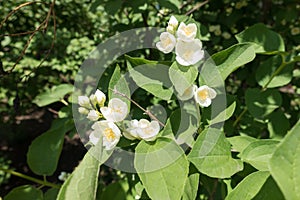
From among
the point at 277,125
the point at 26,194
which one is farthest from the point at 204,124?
the point at 26,194

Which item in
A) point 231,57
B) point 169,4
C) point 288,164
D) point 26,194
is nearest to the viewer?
point 288,164

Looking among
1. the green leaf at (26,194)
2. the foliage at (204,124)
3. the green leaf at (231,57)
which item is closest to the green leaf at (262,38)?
the foliage at (204,124)

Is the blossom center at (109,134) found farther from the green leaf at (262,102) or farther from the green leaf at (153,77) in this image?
the green leaf at (262,102)

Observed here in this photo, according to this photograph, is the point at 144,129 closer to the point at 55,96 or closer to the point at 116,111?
the point at 116,111

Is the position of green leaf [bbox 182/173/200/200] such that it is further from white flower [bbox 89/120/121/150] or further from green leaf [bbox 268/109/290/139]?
green leaf [bbox 268/109/290/139]

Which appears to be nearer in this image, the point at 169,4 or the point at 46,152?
the point at 46,152

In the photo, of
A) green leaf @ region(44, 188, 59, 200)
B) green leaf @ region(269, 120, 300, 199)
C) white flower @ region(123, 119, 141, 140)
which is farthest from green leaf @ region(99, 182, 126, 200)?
green leaf @ region(269, 120, 300, 199)

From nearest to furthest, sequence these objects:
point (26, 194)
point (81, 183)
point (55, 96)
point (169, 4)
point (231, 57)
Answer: point (81, 183) → point (231, 57) → point (26, 194) → point (169, 4) → point (55, 96)
